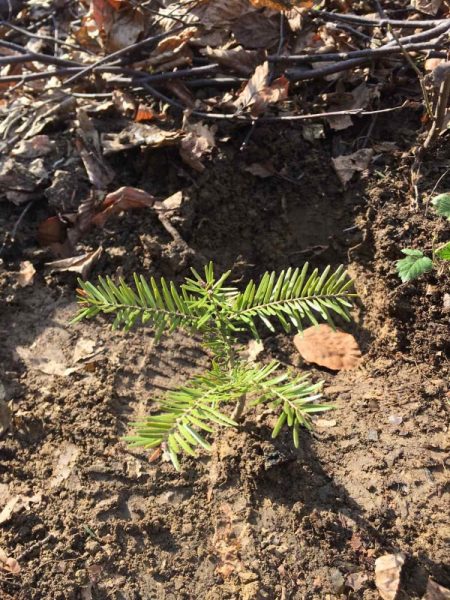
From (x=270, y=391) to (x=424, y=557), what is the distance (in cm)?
66

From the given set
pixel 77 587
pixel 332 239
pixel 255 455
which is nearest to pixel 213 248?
pixel 332 239

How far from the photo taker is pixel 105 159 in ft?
8.32

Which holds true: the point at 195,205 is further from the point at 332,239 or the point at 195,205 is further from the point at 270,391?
the point at 270,391

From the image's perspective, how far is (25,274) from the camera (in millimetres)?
2307

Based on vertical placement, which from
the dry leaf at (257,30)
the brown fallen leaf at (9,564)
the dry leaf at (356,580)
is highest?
the dry leaf at (257,30)

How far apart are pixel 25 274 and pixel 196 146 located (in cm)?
89

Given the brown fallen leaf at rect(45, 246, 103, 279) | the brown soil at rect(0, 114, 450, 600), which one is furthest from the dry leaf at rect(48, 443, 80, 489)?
the brown fallen leaf at rect(45, 246, 103, 279)

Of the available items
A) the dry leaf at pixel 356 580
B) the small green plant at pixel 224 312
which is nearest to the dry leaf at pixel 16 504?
the small green plant at pixel 224 312

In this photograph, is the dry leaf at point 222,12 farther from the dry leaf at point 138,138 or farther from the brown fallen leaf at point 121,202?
the brown fallen leaf at point 121,202

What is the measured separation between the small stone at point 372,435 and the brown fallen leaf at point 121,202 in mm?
1270

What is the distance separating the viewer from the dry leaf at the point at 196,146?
2.43 meters

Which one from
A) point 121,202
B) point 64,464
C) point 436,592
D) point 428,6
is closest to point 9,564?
point 64,464

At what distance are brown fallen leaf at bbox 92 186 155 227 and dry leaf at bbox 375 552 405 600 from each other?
1.59 meters

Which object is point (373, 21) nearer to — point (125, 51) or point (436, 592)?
point (125, 51)
